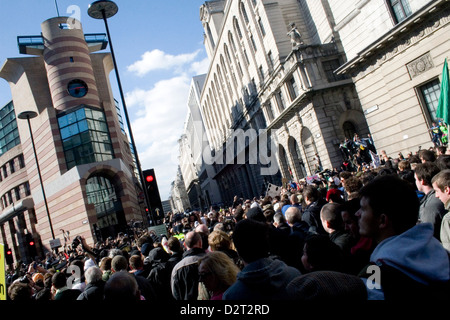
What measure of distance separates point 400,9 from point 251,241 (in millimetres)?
16723

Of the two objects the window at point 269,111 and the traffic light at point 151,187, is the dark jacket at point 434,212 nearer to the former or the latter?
the traffic light at point 151,187

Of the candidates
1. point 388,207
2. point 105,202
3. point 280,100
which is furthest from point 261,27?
point 388,207

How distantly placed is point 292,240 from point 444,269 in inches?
115

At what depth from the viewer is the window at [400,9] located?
1434 cm

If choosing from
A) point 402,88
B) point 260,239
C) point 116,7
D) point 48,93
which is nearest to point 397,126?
point 402,88

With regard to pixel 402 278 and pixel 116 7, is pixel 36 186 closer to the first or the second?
pixel 116 7

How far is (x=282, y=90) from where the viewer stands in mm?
29297

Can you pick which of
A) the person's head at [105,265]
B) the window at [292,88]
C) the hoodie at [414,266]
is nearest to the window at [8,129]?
Answer: the window at [292,88]

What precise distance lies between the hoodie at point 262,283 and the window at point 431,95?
15169 millimetres

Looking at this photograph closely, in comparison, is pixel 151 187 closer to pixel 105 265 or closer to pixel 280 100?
pixel 105 265

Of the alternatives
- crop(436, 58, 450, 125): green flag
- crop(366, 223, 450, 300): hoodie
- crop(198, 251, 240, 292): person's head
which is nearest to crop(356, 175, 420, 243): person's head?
crop(366, 223, 450, 300): hoodie

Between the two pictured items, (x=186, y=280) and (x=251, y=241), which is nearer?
(x=251, y=241)

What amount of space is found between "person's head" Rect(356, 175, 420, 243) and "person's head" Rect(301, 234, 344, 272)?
0.56 m

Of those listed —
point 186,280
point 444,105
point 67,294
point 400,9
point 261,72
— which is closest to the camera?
point 186,280
